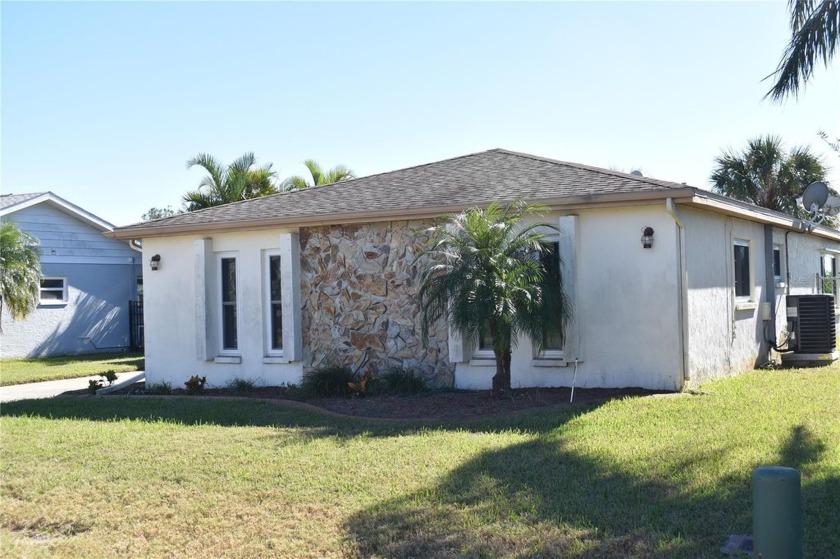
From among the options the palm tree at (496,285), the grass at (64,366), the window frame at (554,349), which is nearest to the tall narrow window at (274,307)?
the palm tree at (496,285)

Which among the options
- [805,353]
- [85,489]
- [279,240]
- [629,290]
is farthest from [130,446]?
[805,353]

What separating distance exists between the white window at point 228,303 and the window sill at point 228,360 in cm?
15

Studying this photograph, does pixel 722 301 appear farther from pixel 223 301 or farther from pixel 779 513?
pixel 779 513

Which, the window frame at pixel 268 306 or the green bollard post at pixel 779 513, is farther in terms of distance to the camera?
the window frame at pixel 268 306

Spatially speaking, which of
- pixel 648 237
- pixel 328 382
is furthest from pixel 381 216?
pixel 648 237

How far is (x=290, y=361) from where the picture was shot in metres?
14.2

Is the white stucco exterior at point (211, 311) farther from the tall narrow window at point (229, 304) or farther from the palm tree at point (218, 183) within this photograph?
the palm tree at point (218, 183)

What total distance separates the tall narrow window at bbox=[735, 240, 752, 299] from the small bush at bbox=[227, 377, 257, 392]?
8608 millimetres

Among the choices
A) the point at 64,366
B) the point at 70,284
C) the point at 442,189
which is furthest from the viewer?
the point at 70,284

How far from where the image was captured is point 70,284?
25.6 m

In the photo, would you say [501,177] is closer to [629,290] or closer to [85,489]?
[629,290]

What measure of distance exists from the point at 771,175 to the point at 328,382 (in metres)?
16.9

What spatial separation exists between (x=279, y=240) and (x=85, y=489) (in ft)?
23.6

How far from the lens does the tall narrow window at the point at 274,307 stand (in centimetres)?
1463
